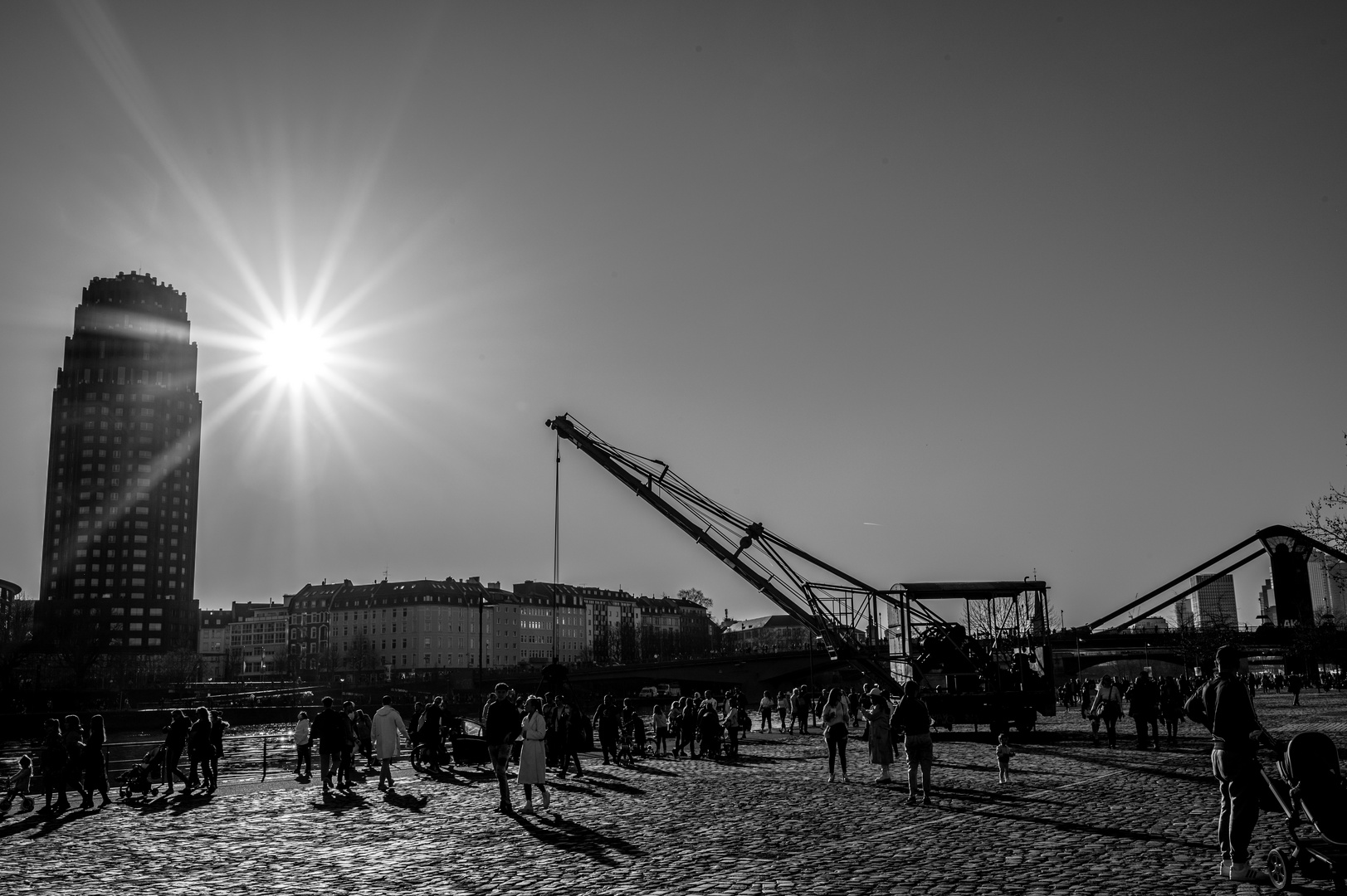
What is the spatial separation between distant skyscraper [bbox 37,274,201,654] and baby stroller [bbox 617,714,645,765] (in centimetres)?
14371

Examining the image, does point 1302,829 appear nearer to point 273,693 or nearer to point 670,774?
point 670,774

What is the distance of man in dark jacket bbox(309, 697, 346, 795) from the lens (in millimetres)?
21344

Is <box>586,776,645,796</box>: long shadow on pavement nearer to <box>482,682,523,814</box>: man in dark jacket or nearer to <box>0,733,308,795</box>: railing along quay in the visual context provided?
<box>482,682,523,814</box>: man in dark jacket

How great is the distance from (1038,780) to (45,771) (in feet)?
63.0

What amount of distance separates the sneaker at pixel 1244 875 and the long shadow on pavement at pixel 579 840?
6.57 meters

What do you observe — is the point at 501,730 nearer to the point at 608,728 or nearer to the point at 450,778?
the point at 450,778

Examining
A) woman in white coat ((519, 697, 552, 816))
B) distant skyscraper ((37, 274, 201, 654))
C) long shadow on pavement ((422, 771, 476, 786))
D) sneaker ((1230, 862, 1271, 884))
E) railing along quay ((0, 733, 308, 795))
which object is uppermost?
distant skyscraper ((37, 274, 201, 654))

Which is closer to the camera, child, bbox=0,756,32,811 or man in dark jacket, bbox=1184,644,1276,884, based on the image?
man in dark jacket, bbox=1184,644,1276,884

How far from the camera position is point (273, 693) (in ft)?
339

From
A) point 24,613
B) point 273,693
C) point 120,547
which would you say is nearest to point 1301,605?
point 273,693

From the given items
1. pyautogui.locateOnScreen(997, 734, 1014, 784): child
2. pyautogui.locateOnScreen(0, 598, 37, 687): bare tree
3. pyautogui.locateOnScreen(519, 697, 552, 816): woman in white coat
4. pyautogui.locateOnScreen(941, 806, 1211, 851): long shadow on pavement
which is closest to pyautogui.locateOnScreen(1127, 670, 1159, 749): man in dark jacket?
pyautogui.locateOnScreen(997, 734, 1014, 784): child

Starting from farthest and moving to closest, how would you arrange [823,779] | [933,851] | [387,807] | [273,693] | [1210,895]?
[273,693] < [823,779] < [387,807] < [933,851] < [1210,895]

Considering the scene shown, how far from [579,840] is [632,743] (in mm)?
13372

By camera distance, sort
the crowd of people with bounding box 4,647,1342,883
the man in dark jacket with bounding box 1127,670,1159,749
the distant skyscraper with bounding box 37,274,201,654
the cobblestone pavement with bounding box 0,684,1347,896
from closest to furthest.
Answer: the crowd of people with bounding box 4,647,1342,883 < the cobblestone pavement with bounding box 0,684,1347,896 < the man in dark jacket with bounding box 1127,670,1159,749 < the distant skyscraper with bounding box 37,274,201,654
